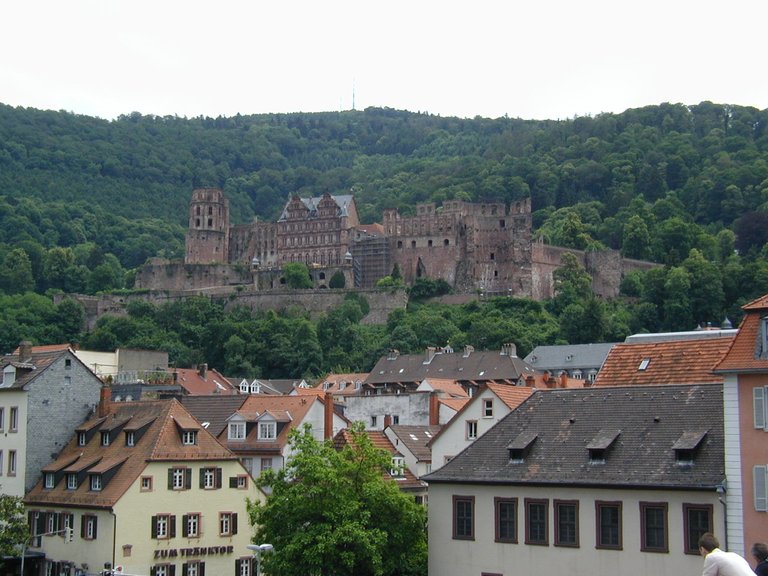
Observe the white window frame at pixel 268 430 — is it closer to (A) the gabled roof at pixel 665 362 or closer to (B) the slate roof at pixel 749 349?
(A) the gabled roof at pixel 665 362

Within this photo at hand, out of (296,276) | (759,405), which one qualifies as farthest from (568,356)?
(759,405)

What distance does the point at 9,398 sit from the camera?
5753 cm

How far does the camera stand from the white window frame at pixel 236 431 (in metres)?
62.9

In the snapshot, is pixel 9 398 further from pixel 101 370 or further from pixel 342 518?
pixel 101 370

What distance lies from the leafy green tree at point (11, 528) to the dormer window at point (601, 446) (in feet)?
79.2

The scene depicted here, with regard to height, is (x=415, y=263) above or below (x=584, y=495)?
above

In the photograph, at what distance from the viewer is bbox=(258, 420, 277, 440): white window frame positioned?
62594 mm

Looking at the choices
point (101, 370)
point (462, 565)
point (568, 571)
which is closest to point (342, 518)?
point (462, 565)

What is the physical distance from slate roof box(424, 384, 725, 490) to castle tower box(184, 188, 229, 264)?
146374mm

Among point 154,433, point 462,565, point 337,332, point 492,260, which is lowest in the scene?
point 462,565

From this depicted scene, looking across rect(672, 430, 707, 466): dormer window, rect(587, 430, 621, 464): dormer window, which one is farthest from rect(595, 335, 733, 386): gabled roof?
rect(672, 430, 707, 466): dormer window

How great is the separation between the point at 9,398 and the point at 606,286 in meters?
115

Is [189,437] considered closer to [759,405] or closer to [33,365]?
[33,365]

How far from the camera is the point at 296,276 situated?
168 metres
